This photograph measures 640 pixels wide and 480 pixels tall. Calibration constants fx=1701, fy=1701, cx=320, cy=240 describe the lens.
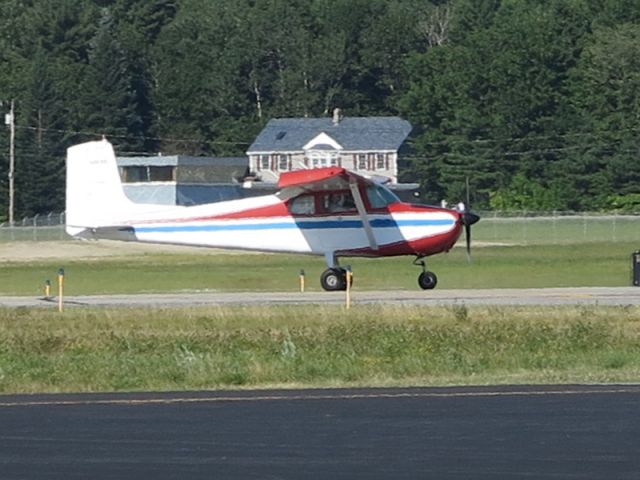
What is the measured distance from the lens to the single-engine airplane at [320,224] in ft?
116

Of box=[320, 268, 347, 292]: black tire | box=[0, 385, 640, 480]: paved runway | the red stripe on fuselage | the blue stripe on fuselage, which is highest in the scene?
the blue stripe on fuselage

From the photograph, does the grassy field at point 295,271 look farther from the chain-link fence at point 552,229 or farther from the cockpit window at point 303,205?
the chain-link fence at point 552,229

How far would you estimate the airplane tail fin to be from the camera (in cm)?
3669

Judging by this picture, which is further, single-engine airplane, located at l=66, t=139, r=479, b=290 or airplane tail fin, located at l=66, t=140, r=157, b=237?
airplane tail fin, located at l=66, t=140, r=157, b=237

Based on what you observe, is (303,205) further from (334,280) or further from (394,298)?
(394,298)

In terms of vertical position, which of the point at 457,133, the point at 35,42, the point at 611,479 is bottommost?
the point at 611,479

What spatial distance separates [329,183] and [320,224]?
0.89 m

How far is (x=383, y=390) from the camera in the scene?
18266 millimetres

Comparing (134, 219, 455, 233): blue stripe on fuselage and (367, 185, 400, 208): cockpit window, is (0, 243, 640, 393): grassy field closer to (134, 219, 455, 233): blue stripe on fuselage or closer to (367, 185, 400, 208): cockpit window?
(134, 219, 455, 233): blue stripe on fuselage

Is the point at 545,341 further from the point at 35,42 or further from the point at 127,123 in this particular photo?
the point at 35,42

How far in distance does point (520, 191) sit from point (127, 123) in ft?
96.2

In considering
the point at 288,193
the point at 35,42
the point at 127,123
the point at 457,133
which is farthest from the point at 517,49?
the point at 288,193

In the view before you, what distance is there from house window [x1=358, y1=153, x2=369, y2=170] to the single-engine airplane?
62.8m

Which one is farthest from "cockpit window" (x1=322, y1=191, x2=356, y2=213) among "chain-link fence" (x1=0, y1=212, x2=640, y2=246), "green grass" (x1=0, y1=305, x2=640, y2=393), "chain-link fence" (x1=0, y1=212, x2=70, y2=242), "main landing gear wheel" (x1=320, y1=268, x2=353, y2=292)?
"chain-link fence" (x1=0, y1=212, x2=70, y2=242)
